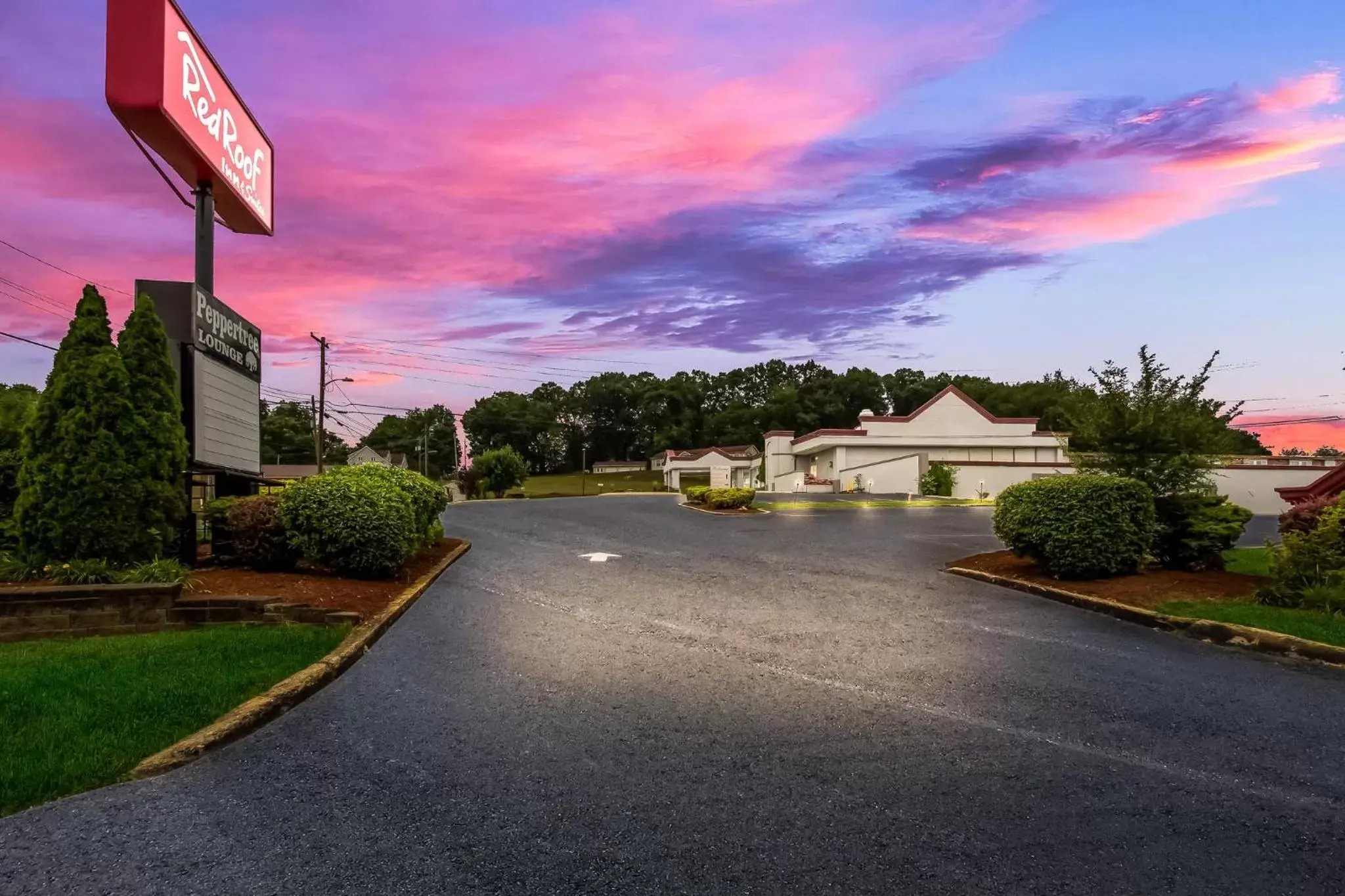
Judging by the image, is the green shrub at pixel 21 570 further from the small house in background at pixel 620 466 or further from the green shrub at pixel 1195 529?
the small house in background at pixel 620 466

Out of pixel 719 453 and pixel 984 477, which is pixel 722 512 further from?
pixel 719 453

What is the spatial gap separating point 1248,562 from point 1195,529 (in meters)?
2.66

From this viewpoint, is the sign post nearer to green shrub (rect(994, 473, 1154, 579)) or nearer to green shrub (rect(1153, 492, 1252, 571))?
green shrub (rect(994, 473, 1154, 579))

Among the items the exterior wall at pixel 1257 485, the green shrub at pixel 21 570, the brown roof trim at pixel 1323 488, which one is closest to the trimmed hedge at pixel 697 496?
the brown roof trim at pixel 1323 488

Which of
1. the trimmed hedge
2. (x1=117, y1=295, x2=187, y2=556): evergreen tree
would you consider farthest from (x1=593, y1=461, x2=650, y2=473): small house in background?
(x1=117, y1=295, x2=187, y2=556): evergreen tree

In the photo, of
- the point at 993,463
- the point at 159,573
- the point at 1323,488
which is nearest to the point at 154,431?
the point at 159,573

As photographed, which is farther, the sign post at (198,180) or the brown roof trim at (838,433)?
the brown roof trim at (838,433)

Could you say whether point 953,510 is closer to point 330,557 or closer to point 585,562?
point 585,562

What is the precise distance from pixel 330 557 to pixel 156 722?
5.19 meters

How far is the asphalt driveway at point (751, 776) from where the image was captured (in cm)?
343

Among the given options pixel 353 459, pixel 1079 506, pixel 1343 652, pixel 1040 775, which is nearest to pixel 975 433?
pixel 1079 506

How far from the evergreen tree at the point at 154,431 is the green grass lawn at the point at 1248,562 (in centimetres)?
1296

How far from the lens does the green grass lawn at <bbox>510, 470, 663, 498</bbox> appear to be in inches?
2852

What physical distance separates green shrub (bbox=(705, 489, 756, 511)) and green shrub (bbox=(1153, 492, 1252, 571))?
15785 millimetres
